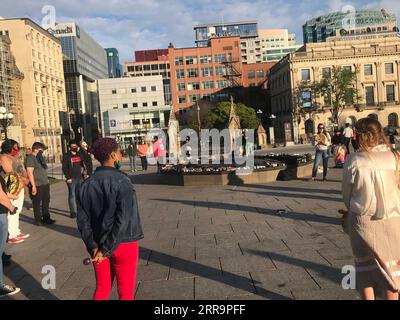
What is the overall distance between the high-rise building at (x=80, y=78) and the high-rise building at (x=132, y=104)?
5131 mm

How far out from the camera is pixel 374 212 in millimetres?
3316

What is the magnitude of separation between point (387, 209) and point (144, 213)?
23.8 feet

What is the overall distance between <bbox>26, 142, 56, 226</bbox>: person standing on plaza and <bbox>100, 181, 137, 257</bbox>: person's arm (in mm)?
5991

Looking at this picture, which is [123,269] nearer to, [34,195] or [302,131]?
[34,195]

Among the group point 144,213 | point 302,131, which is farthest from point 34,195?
point 302,131

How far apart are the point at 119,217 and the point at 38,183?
250 inches

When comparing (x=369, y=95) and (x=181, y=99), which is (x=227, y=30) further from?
(x=369, y=95)

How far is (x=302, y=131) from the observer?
71.8m

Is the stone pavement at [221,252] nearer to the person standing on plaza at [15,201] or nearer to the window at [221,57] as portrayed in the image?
the person standing on plaza at [15,201]

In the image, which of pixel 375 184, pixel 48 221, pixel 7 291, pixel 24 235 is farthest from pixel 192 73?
pixel 375 184

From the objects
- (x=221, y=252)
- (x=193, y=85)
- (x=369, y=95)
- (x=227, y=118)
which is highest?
(x=193, y=85)

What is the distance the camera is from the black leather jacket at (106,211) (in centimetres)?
348

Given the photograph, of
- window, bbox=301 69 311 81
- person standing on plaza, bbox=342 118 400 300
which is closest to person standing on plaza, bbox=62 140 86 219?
person standing on plaza, bbox=342 118 400 300

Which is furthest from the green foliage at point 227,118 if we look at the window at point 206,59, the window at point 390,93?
the window at point 206,59
